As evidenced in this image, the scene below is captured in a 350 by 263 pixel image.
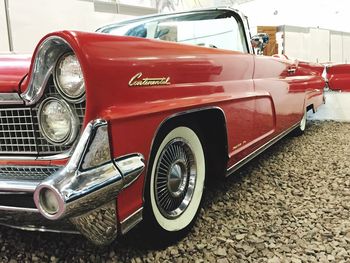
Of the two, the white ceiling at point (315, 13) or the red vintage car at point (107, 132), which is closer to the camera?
the red vintage car at point (107, 132)

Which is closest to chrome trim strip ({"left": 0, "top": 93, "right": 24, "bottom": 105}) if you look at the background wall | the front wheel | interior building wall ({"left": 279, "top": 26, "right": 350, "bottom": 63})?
the front wheel

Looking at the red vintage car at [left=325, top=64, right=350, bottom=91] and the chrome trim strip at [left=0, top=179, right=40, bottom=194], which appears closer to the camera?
the chrome trim strip at [left=0, top=179, right=40, bottom=194]

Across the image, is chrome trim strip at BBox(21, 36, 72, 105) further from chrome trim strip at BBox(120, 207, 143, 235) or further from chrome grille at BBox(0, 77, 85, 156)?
chrome trim strip at BBox(120, 207, 143, 235)

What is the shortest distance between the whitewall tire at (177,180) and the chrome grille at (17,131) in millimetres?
484

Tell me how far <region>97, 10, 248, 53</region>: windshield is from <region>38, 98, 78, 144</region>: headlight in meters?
1.40

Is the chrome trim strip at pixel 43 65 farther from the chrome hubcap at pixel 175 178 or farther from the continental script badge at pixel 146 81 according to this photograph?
the chrome hubcap at pixel 175 178

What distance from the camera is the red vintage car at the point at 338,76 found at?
522cm

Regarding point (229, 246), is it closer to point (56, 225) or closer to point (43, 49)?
point (56, 225)

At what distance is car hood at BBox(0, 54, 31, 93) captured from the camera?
48.6 inches

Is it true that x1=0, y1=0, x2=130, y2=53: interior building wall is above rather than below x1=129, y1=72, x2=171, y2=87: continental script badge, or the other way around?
above

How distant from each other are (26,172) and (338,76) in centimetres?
516

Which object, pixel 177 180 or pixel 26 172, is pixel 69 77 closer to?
pixel 26 172

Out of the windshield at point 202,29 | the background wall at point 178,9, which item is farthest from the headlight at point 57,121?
the background wall at point 178,9

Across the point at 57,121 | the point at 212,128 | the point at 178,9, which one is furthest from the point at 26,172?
the point at 178,9
